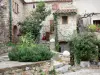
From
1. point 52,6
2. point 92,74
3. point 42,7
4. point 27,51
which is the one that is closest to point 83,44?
point 92,74

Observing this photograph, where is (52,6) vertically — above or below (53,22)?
above

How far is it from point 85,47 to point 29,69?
23.4ft

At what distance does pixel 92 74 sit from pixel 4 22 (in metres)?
9.15

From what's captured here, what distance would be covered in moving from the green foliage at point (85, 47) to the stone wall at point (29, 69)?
575 cm

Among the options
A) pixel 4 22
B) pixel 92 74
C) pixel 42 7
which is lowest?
pixel 92 74

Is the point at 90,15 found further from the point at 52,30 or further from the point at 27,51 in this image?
the point at 27,51

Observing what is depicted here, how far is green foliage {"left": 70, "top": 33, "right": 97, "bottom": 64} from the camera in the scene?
1489cm

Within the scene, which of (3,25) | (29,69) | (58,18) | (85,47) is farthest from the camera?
(58,18)

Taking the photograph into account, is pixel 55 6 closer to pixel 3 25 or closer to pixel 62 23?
pixel 62 23

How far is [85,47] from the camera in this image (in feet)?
48.7

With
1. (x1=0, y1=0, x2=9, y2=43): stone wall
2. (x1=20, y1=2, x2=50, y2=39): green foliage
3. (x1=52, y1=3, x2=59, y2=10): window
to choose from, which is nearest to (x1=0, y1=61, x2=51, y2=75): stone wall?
(x1=0, y1=0, x2=9, y2=43): stone wall

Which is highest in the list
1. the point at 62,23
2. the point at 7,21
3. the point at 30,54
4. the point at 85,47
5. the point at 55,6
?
the point at 55,6

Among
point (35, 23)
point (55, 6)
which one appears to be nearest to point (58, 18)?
point (55, 6)

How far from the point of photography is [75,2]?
1023 inches
